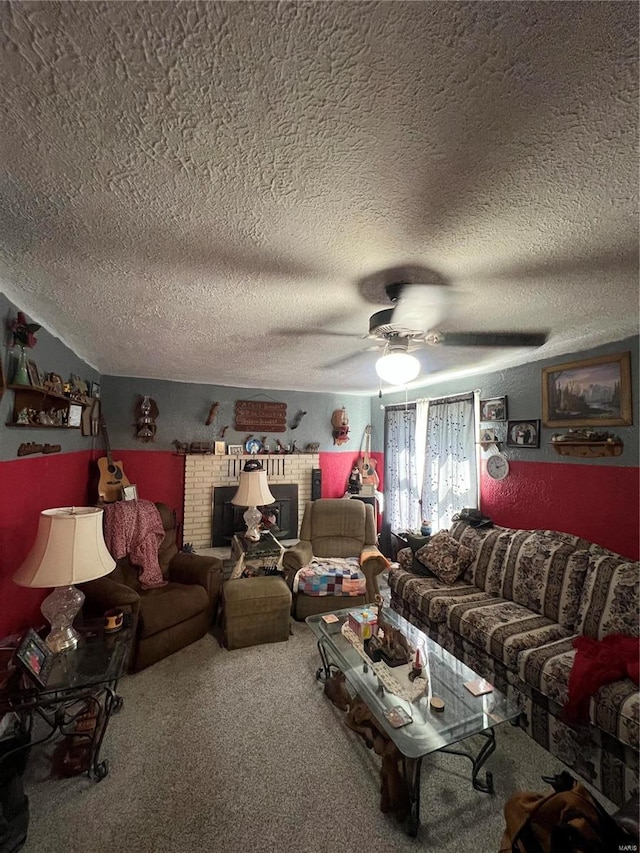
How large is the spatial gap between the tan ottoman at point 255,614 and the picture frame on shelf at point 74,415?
184cm

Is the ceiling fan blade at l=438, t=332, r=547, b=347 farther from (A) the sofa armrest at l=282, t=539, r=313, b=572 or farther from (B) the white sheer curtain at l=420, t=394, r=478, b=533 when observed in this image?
(A) the sofa armrest at l=282, t=539, r=313, b=572

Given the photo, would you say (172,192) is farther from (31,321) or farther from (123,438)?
(123,438)

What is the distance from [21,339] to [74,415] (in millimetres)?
1080

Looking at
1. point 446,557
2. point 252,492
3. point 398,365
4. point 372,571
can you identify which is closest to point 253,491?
point 252,492

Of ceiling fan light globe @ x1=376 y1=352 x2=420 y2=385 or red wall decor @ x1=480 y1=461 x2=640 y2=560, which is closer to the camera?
ceiling fan light globe @ x1=376 y1=352 x2=420 y2=385

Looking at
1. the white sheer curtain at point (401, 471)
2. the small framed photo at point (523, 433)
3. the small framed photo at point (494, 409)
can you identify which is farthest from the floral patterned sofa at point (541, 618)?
the white sheer curtain at point (401, 471)

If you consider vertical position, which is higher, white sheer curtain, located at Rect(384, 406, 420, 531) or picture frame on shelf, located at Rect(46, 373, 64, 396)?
picture frame on shelf, located at Rect(46, 373, 64, 396)

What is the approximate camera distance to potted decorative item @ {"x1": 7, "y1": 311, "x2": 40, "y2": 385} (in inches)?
72.9

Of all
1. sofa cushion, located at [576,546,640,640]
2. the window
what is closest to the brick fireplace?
the window

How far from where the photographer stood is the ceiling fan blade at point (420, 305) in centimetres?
162

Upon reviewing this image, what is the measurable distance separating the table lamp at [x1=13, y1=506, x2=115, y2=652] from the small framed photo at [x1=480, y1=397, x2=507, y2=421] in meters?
3.37

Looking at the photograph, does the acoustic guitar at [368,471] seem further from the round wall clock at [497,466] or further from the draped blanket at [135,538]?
the draped blanket at [135,538]

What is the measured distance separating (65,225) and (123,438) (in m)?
3.45

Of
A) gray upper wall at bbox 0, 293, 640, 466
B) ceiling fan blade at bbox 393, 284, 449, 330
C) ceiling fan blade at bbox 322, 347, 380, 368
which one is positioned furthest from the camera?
ceiling fan blade at bbox 322, 347, 380, 368
